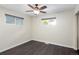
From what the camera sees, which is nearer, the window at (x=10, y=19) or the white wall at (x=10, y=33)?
the white wall at (x=10, y=33)

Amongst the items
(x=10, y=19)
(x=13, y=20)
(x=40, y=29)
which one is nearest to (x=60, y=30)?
(x=40, y=29)

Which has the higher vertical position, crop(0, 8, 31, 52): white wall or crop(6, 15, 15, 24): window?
crop(6, 15, 15, 24): window

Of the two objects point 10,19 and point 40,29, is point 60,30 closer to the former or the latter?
point 40,29

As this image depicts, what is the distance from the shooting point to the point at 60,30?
153 inches

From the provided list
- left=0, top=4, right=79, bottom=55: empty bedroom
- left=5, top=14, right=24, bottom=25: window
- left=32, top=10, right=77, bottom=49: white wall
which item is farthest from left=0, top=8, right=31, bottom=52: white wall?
left=32, top=10, right=77, bottom=49: white wall

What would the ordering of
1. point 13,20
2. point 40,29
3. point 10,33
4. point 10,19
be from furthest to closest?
point 40,29, point 13,20, point 10,19, point 10,33

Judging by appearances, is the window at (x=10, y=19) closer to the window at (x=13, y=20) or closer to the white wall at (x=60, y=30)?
the window at (x=13, y=20)

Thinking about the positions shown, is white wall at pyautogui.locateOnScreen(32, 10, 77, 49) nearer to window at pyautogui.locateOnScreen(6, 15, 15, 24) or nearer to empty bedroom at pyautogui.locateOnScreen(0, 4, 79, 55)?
empty bedroom at pyautogui.locateOnScreen(0, 4, 79, 55)

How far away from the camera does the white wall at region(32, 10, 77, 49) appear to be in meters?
3.42

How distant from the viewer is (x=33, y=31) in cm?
532

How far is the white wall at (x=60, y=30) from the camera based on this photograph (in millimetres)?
3424

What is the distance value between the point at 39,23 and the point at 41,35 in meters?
0.93

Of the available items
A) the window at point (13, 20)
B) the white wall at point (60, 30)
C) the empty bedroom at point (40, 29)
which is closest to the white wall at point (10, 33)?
the empty bedroom at point (40, 29)
